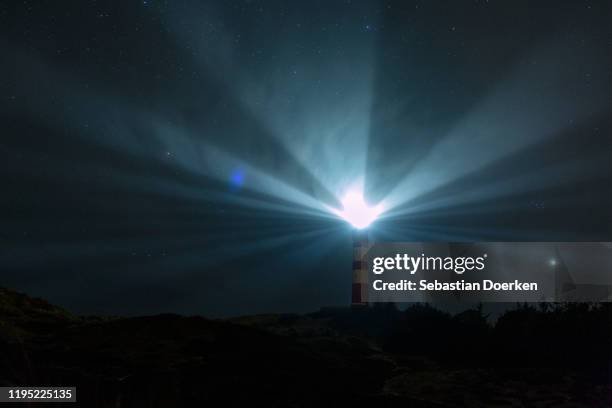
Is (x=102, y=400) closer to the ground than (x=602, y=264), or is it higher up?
closer to the ground

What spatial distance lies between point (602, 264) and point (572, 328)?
23.0 ft

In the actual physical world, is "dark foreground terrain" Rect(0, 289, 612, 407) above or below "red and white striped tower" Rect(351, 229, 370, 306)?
below

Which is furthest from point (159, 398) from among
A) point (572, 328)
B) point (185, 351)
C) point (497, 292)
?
point (497, 292)

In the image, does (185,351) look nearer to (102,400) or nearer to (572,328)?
(102,400)

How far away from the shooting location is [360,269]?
25.3 m

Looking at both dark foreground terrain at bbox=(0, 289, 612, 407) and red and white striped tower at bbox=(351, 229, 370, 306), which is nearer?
dark foreground terrain at bbox=(0, 289, 612, 407)

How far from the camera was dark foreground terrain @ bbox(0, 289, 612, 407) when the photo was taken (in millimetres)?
11867

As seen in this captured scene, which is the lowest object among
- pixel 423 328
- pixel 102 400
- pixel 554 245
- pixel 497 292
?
pixel 102 400

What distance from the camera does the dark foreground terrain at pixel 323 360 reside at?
11.9 meters

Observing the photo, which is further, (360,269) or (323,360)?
(360,269)

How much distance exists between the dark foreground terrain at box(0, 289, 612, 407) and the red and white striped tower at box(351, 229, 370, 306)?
12.9ft

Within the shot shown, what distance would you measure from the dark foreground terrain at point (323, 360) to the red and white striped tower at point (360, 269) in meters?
3.92

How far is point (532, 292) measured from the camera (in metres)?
24.0

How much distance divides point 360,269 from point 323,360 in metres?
10.0
